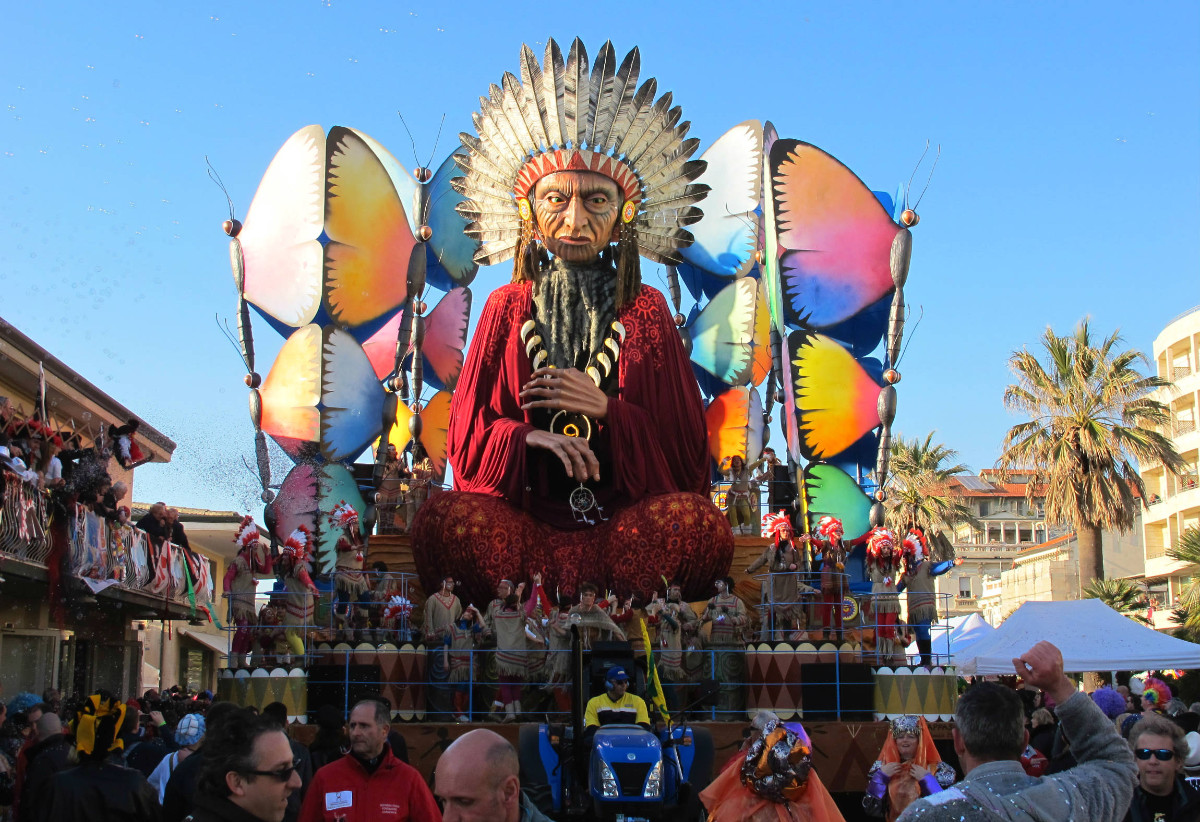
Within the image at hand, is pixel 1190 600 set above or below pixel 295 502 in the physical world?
below

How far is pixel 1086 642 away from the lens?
16.8 meters

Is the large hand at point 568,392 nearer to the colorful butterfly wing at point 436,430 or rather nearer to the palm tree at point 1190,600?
the colorful butterfly wing at point 436,430

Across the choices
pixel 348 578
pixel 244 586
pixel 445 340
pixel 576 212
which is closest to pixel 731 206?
pixel 445 340

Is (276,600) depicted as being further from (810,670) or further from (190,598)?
(190,598)

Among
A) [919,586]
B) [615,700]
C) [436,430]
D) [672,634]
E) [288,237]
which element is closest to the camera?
[615,700]

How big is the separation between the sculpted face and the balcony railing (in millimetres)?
6929

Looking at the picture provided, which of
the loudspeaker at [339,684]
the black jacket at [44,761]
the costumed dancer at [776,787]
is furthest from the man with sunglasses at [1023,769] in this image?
the loudspeaker at [339,684]

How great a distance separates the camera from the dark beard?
16.2 m

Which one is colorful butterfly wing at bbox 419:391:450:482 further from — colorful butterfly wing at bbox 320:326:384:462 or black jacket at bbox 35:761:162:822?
black jacket at bbox 35:761:162:822

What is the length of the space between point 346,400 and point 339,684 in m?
7.04

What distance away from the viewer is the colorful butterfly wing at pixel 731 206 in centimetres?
2178

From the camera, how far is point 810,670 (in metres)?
13.0

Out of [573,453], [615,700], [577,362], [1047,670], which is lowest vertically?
[615,700]

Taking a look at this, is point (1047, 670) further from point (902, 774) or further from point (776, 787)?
point (902, 774)
